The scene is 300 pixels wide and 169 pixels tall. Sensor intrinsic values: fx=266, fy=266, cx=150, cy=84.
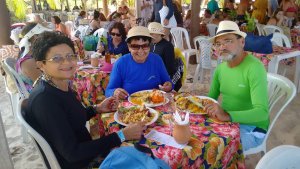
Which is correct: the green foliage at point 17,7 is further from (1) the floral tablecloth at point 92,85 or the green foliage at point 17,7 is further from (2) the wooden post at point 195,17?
(1) the floral tablecloth at point 92,85

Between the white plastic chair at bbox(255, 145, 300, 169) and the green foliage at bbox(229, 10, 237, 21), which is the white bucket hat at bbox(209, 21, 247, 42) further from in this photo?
the green foliage at bbox(229, 10, 237, 21)

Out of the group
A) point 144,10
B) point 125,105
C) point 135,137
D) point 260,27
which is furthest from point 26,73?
point 144,10

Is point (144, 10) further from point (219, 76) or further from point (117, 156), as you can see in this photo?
point (117, 156)

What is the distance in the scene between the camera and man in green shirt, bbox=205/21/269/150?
179 cm

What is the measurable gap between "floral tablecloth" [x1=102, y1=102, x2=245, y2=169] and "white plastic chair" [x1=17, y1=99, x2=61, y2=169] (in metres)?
0.36

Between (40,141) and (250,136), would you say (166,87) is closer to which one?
(250,136)

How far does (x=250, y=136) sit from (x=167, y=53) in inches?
59.8

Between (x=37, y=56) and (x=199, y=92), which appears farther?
(x=199, y=92)

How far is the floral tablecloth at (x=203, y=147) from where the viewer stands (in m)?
1.28

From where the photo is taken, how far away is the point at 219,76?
2182 millimetres

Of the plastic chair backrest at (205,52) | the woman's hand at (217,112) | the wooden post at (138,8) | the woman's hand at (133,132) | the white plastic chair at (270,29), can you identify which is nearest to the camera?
the woman's hand at (133,132)

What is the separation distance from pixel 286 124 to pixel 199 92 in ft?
4.95

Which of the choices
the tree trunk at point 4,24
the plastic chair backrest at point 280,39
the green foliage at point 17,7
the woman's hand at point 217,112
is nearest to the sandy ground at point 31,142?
the plastic chair backrest at point 280,39

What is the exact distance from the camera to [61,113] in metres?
1.35
